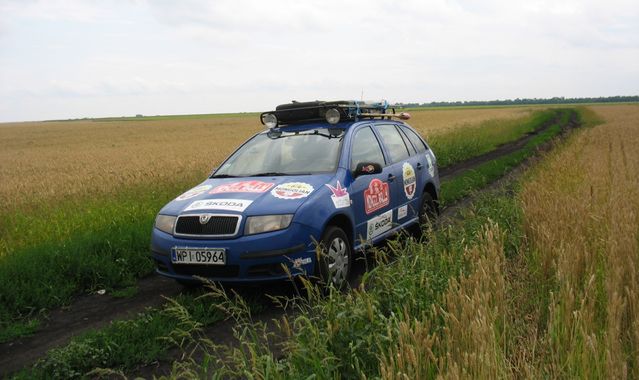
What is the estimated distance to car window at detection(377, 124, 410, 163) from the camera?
22.4ft

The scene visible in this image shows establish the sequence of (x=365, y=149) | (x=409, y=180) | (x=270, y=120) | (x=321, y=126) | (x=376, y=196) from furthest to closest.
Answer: (x=409, y=180) → (x=270, y=120) → (x=321, y=126) → (x=365, y=149) → (x=376, y=196)

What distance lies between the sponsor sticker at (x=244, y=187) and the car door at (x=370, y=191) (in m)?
0.90

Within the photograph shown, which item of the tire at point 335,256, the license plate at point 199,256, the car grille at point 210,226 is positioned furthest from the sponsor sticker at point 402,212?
the license plate at point 199,256

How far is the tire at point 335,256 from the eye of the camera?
16.0 feet

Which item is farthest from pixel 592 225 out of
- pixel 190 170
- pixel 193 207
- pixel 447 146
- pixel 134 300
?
pixel 447 146

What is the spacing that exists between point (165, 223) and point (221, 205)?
0.65 m

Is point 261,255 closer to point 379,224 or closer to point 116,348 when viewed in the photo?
point 116,348

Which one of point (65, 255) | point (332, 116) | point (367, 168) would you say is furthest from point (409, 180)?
point (65, 255)

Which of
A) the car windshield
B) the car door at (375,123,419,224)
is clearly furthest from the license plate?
the car door at (375,123,419,224)

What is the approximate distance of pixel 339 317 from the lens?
9.89 feet

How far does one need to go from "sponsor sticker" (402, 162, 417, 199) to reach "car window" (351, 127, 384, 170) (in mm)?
455

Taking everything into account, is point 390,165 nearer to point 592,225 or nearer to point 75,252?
point 592,225

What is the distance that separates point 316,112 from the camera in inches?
257

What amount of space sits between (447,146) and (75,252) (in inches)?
589
